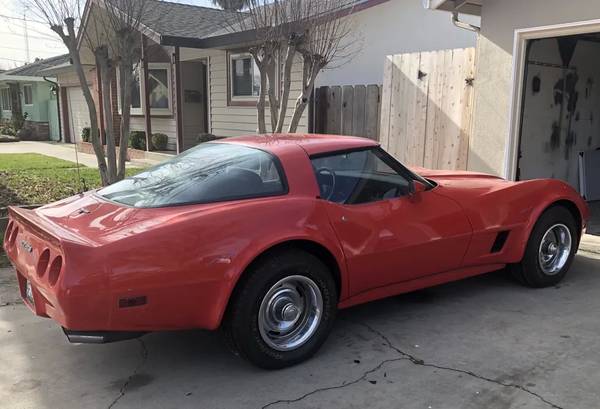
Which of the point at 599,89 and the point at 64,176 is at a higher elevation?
the point at 599,89

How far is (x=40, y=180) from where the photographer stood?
10555 millimetres

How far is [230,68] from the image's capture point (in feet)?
45.0

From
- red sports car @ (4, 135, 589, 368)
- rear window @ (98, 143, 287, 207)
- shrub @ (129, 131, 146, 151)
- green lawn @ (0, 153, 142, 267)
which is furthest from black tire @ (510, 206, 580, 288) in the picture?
shrub @ (129, 131, 146, 151)

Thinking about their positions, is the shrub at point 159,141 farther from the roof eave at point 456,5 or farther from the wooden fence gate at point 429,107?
the roof eave at point 456,5

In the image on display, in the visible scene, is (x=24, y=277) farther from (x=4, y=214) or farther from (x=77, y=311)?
(x=4, y=214)

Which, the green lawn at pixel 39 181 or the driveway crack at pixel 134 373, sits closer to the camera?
the driveway crack at pixel 134 373

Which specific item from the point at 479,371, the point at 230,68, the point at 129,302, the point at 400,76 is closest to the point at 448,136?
the point at 400,76

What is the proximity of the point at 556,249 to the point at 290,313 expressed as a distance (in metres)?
2.85

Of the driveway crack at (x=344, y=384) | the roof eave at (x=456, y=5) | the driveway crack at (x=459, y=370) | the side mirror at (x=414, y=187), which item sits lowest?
the driveway crack at (x=344, y=384)

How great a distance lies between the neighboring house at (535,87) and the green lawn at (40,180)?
5738 mm

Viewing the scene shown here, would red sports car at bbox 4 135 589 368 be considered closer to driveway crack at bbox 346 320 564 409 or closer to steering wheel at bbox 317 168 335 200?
steering wheel at bbox 317 168 335 200

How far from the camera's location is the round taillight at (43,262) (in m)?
3.17

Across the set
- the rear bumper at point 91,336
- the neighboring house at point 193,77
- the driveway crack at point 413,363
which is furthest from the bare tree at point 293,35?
the rear bumper at point 91,336

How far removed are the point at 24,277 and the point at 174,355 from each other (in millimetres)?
1110
